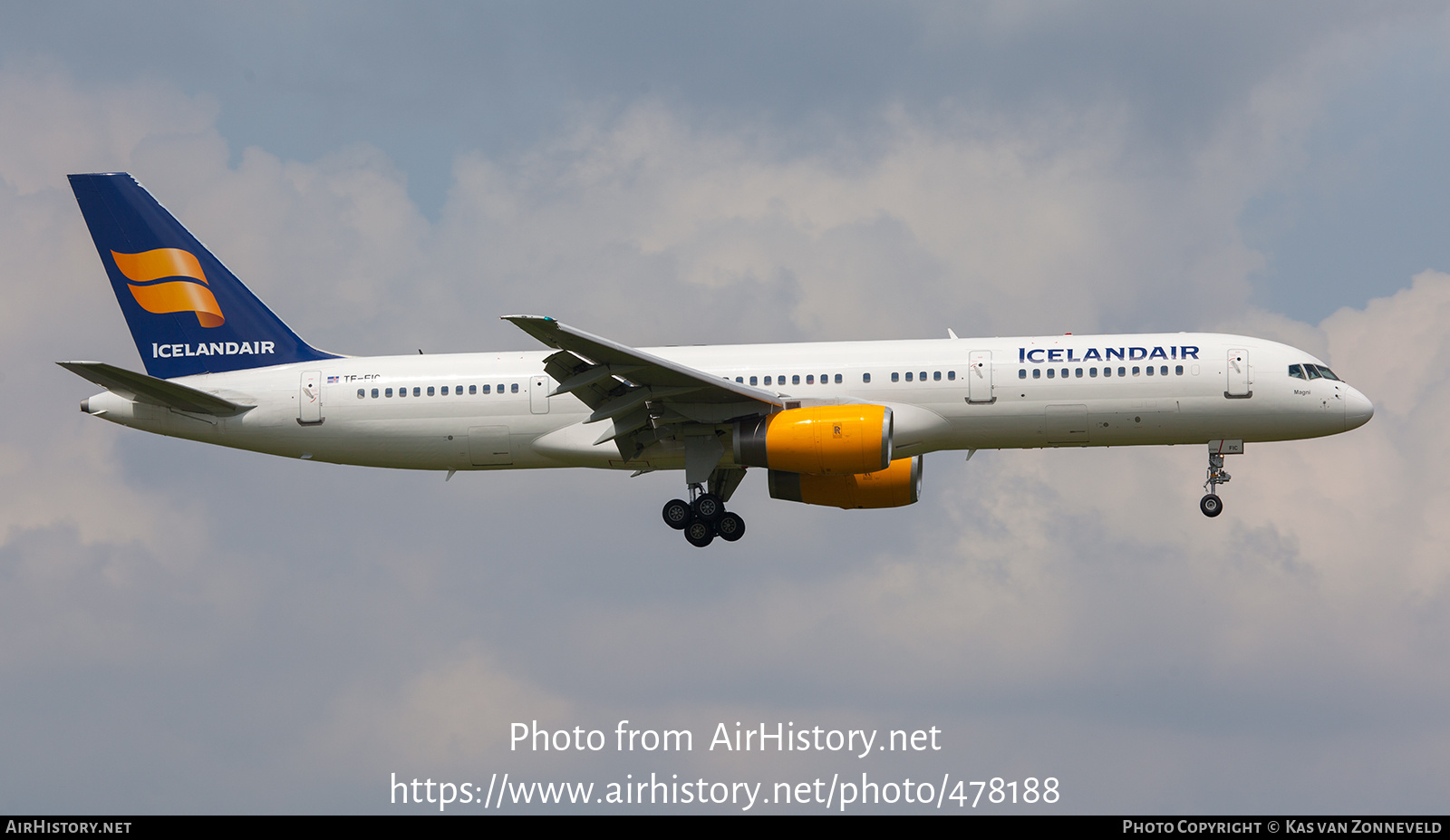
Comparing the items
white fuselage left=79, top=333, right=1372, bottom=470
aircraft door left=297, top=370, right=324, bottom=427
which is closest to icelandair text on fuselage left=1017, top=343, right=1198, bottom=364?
white fuselage left=79, top=333, right=1372, bottom=470

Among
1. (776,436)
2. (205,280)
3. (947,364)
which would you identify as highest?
(205,280)

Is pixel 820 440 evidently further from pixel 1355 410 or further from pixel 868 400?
pixel 1355 410

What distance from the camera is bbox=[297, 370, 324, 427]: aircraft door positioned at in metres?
40.2

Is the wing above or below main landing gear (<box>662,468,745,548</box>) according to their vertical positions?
above

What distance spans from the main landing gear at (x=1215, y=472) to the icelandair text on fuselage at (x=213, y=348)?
1012 inches

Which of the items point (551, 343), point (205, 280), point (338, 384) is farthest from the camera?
point (205, 280)

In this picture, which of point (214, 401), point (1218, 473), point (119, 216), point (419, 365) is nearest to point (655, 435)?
point (419, 365)

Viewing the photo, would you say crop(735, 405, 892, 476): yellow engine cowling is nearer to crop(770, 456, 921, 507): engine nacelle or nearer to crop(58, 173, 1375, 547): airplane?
crop(58, 173, 1375, 547): airplane

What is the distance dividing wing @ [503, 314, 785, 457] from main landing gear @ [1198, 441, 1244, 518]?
11.4 meters

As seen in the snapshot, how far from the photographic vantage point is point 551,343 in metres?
34.6

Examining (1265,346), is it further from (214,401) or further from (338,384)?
(214,401)

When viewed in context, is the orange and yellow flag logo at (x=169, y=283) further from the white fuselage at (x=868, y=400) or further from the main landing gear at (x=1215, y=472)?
the main landing gear at (x=1215, y=472)

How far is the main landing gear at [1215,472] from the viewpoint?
3841cm

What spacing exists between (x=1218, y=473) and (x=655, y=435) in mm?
14697
